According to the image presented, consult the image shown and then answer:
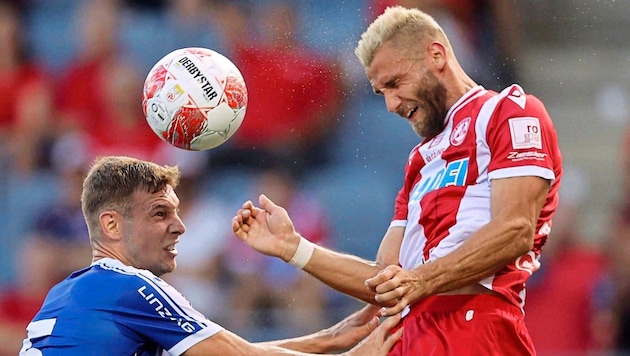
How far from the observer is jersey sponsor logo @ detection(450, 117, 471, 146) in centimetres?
506

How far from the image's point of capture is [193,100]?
18.1 feet

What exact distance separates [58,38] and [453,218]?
21.6ft

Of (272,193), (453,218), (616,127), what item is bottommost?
(453,218)

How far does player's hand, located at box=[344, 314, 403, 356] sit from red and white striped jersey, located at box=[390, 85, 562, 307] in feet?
1.00

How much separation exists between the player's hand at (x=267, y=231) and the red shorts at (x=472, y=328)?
0.72 meters

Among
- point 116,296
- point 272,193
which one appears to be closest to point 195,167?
point 272,193

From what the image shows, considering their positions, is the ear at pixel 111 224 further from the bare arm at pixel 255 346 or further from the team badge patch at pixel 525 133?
the team badge patch at pixel 525 133

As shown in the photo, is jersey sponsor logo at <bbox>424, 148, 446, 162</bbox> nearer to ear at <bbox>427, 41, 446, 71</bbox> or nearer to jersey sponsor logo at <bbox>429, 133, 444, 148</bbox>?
jersey sponsor logo at <bbox>429, 133, 444, 148</bbox>

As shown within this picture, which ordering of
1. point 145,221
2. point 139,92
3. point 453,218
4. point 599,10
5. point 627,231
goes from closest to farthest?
point 453,218 → point 145,221 → point 627,231 → point 139,92 → point 599,10

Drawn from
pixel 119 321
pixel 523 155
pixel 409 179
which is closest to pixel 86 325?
pixel 119 321

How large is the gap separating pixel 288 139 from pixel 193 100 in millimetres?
4096

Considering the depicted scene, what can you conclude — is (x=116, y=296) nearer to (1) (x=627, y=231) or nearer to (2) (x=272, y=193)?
(2) (x=272, y=193)

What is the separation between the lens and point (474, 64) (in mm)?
9500

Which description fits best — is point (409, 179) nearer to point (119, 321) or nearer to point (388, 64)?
point (388, 64)
